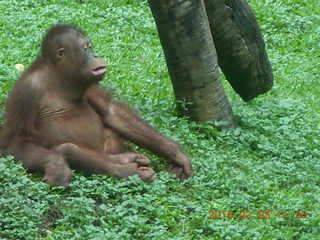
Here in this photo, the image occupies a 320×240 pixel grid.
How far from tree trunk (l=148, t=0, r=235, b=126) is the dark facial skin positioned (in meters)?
0.74

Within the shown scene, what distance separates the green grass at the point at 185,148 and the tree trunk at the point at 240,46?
8.7 inches

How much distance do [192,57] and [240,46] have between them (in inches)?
→ 27.2

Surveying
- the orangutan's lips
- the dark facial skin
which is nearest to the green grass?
the dark facial skin

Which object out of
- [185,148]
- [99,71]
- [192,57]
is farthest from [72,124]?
[192,57]

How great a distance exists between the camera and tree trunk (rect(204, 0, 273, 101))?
712cm

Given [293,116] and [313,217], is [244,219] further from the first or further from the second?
[293,116]

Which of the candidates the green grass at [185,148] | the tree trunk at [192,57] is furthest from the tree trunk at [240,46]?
the tree trunk at [192,57]

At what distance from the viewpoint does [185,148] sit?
6.41 metres

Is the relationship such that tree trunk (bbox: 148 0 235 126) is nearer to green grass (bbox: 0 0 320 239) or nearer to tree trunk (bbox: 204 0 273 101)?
green grass (bbox: 0 0 320 239)

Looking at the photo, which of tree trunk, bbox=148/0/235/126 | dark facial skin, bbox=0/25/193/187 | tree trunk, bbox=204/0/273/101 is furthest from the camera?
tree trunk, bbox=204/0/273/101

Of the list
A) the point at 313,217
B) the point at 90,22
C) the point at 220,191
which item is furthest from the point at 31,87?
the point at 90,22

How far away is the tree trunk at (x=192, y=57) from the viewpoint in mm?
6586

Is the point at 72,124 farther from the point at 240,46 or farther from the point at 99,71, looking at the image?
the point at 240,46

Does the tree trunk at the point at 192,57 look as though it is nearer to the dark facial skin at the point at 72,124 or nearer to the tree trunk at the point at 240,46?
the tree trunk at the point at 240,46
